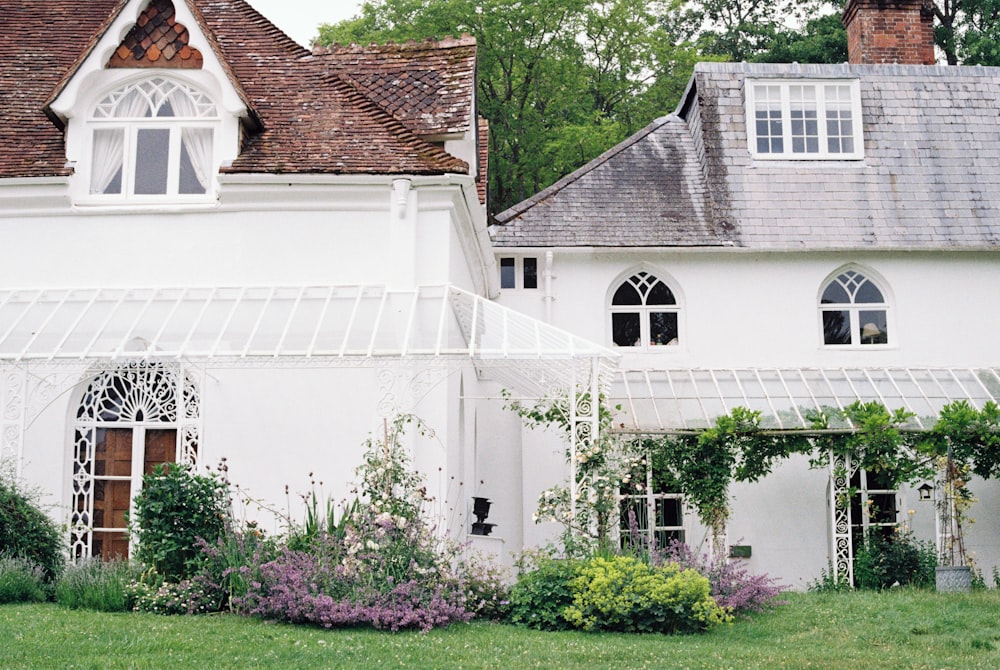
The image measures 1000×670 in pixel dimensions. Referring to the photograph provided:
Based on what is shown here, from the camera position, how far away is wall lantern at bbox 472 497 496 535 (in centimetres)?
1578

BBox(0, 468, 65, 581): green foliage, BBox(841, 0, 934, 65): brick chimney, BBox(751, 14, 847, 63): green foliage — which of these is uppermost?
BBox(751, 14, 847, 63): green foliage

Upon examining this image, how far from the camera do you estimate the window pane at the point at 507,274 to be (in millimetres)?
20203

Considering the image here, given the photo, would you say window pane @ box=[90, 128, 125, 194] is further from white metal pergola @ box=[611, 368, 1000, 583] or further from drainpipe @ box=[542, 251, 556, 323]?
white metal pergola @ box=[611, 368, 1000, 583]

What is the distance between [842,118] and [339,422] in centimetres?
1245

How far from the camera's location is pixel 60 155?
1487cm

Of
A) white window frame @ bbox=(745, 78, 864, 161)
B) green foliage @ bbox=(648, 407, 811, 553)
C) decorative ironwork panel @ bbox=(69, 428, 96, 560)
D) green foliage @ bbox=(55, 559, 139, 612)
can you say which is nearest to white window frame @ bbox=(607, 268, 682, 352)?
white window frame @ bbox=(745, 78, 864, 161)

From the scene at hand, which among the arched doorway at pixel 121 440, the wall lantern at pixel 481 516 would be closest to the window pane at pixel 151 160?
the arched doorway at pixel 121 440

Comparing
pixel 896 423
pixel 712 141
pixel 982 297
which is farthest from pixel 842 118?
pixel 896 423

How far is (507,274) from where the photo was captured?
20250 mm

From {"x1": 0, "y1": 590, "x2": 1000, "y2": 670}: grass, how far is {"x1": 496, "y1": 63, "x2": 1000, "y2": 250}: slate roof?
915 centimetres

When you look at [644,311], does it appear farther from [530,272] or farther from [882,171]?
[882,171]

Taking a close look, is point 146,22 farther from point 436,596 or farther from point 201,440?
point 436,596

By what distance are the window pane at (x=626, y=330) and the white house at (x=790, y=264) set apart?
0.03 m

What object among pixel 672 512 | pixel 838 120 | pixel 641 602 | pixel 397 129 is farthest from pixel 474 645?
pixel 838 120
